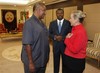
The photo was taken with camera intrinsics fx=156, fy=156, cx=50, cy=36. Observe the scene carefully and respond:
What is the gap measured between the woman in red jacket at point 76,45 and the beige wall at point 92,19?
351 cm

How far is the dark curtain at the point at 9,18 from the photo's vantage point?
1314cm

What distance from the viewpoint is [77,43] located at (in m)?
2.04

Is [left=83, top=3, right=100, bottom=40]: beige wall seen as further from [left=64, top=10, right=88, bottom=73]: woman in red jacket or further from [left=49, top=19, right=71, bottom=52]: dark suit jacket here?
[left=64, top=10, right=88, bottom=73]: woman in red jacket

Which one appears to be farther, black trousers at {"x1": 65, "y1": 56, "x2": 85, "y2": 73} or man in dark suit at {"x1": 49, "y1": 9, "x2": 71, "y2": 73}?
man in dark suit at {"x1": 49, "y1": 9, "x2": 71, "y2": 73}

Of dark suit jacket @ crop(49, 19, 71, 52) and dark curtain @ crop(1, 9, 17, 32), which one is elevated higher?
dark curtain @ crop(1, 9, 17, 32)

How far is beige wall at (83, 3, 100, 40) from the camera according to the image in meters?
5.43

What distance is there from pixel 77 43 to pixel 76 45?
1.2 inches

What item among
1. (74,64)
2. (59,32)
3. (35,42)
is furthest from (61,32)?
(35,42)

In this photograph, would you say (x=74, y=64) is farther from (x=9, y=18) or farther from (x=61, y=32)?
(x=9, y=18)

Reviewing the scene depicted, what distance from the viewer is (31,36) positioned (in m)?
1.84

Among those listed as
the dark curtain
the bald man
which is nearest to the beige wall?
the bald man

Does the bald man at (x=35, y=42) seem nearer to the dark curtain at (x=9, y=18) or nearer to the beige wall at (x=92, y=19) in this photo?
the beige wall at (x=92, y=19)

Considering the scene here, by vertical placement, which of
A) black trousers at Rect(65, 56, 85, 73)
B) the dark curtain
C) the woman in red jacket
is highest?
the dark curtain

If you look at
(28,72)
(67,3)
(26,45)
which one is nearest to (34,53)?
(26,45)
